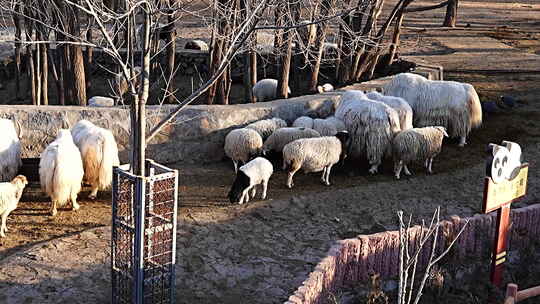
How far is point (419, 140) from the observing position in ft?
36.4

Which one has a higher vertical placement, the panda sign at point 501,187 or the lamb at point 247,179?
the panda sign at point 501,187

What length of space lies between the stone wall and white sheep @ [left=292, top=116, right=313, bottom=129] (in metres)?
0.48

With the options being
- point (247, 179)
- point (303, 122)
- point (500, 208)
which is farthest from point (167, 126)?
point (500, 208)

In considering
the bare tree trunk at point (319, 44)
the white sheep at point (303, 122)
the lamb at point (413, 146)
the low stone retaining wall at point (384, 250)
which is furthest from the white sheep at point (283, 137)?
the low stone retaining wall at point (384, 250)

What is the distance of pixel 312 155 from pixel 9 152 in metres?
3.84

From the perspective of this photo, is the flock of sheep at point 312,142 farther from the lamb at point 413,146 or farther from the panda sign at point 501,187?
the panda sign at point 501,187

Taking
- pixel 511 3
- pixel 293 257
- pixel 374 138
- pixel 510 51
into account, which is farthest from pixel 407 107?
pixel 511 3

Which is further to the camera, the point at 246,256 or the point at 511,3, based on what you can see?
the point at 511,3

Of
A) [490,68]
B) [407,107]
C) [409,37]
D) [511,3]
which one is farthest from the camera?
[511,3]

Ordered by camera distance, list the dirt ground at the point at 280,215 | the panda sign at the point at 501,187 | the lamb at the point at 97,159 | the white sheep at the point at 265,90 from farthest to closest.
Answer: the white sheep at the point at 265,90 → the lamb at the point at 97,159 → the dirt ground at the point at 280,215 → the panda sign at the point at 501,187

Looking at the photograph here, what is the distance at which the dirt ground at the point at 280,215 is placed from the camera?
320 inches

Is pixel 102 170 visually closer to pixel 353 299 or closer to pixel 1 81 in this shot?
pixel 353 299

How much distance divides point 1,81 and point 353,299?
13340 millimetres

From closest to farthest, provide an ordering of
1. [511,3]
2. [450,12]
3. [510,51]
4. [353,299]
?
[353,299] < [510,51] < [450,12] < [511,3]
